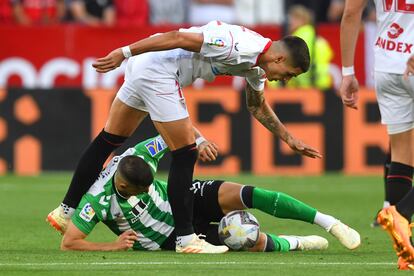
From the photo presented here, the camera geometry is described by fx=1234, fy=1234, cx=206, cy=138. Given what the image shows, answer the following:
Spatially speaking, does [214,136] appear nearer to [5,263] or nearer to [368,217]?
[368,217]

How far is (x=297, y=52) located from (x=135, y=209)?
5.30 ft

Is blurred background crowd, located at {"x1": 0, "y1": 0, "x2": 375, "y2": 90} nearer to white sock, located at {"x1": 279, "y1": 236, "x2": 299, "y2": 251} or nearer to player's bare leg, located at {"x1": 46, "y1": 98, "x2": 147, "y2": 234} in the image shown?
player's bare leg, located at {"x1": 46, "y1": 98, "x2": 147, "y2": 234}

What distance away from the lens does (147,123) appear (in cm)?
1683

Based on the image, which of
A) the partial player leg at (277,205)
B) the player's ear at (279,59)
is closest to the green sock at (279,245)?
the partial player leg at (277,205)

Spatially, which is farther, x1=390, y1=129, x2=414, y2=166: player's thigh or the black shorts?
the black shorts

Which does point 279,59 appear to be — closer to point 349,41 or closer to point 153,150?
point 349,41

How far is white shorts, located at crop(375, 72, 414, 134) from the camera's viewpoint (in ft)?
26.6

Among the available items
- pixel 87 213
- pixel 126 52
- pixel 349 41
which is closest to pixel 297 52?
pixel 349 41

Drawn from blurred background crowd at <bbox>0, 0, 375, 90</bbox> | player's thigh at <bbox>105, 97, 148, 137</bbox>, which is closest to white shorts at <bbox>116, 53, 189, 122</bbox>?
player's thigh at <bbox>105, 97, 148, 137</bbox>

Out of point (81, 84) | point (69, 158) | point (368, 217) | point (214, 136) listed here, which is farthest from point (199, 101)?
point (368, 217)

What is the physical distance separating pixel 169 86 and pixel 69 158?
27.2 ft

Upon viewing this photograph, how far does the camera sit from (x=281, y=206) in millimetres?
8961

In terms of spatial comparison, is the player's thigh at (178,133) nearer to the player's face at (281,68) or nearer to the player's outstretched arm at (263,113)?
the player's face at (281,68)

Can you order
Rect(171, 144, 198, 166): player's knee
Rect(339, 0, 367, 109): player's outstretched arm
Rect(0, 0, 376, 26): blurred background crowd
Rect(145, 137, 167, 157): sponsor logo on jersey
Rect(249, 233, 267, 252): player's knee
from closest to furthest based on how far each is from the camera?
Rect(339, 0, 367, 109): player's outstretched arm, Rect(171, 144, 198, 166): player's knee, Rect(249, 233, 267, 252): player's knee, Rect(145, 137, 167, 157): sponsor logo on jersey, Rect(0, 0, 376, 26): blurred background crowd
